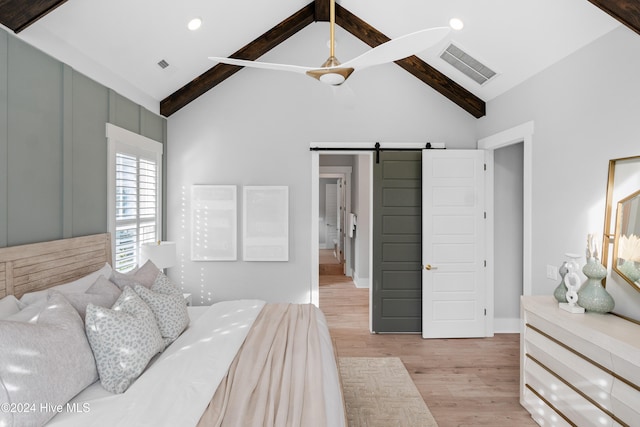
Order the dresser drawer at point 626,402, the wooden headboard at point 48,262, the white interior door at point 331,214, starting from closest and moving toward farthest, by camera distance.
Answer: the dresser drawer at point 626,402 < the wooden headboard at point 48,262 < the white interior door at point 331,214

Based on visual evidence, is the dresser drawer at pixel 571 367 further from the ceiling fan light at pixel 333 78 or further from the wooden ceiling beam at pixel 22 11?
the wooden ceiling beam at pixel 22 11

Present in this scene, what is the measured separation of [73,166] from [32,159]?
381 millimetres

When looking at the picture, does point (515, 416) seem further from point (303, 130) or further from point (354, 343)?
point (303, 130)

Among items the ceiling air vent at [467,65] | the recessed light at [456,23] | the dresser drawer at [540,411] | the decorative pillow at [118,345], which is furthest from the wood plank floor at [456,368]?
the recessed light at [456,23]

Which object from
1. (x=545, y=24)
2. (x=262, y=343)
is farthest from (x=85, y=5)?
(x=545, y=24)

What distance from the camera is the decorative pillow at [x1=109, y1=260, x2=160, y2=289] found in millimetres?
2272

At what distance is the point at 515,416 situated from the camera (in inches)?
101

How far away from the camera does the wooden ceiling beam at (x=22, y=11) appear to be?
79.2 inches

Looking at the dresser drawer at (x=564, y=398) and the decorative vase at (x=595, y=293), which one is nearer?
the dresser drawer at (x=564, y=398)

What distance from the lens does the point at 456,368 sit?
130 inches

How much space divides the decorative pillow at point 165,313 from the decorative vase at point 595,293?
8.39ft

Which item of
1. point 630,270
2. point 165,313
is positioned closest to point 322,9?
point 165,313

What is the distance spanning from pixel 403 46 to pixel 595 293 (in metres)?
1.94

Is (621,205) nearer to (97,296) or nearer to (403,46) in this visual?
(403,46)
